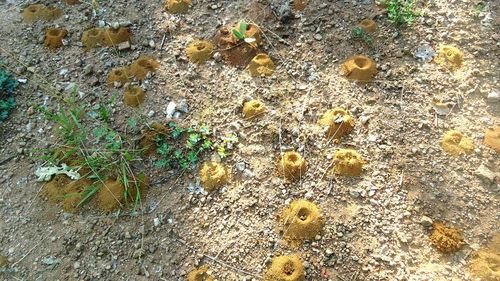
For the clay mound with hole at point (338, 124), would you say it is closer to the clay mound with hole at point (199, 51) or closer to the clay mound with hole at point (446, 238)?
the clay mound with hole at point (446, 238)

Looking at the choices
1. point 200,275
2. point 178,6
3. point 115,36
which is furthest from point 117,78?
point 200,275

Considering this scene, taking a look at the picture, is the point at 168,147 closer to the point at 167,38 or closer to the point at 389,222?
the point at 167,38

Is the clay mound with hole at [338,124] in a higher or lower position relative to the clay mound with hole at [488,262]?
higher

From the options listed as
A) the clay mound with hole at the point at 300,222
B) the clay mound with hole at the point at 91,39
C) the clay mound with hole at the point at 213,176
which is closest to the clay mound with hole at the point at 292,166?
the clay mound with hole at the point at 300,222

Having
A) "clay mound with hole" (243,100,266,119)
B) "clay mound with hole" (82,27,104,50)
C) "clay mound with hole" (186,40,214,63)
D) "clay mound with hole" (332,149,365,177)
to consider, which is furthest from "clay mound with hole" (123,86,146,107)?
"clay mound with hole" (332,149,365,177)

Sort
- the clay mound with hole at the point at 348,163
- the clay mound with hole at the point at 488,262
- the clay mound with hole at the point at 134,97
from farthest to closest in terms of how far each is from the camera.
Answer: the clay mound with hole at the point at 134,97 < the clay mound with hole at the point at 348,163 < the clay mound with hole at the point at 488,262

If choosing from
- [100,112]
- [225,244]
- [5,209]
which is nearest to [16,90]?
[100,112]
